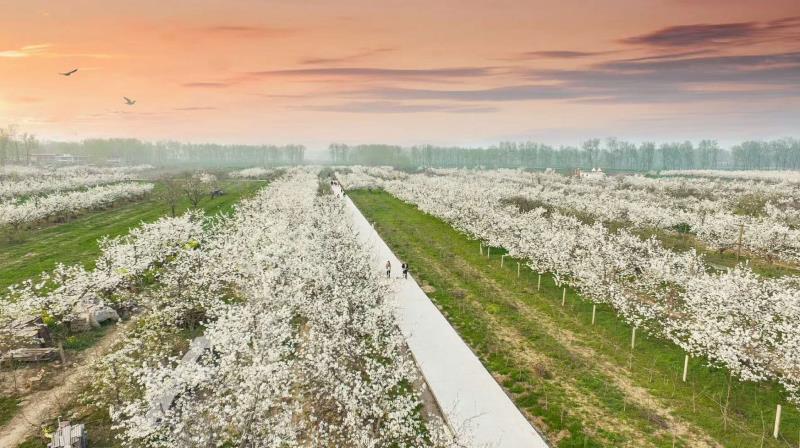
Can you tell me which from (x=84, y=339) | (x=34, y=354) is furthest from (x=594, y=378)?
(x=34, y=354)

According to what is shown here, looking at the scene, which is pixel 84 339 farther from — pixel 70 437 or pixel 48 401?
pixel 70 437

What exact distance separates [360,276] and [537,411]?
13.3 metres

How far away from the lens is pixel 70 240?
53.3 metres

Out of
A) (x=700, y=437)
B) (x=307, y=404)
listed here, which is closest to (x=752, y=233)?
(x=700, y=437)

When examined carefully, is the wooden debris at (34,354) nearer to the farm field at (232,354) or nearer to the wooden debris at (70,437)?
the farm field at (232,354)

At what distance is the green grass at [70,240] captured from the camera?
137ft

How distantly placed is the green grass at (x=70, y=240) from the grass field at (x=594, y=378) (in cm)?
3739

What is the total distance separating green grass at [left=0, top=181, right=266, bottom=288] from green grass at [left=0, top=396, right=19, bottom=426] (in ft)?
70.7

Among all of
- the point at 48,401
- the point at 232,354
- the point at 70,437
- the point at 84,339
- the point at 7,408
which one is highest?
the point at 232,354

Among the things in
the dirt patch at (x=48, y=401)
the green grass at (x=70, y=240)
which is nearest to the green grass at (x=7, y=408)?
the dirt patch at (x=48, y=401)

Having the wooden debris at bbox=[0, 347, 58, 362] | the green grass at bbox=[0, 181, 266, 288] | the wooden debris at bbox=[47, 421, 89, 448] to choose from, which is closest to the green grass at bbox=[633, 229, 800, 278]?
the wooden debris at bbox=[47, 421, 89, 448]

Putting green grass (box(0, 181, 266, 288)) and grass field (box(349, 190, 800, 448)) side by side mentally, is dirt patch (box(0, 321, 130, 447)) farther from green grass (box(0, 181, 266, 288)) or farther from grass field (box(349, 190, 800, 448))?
grass field (box(349, 190, 800, 448))

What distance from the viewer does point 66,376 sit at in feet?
73.7

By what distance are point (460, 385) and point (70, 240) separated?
55018 mm
